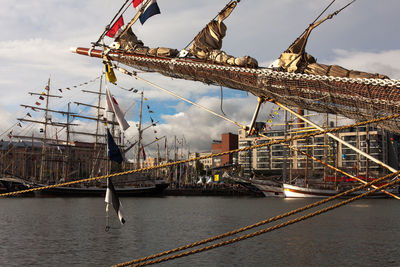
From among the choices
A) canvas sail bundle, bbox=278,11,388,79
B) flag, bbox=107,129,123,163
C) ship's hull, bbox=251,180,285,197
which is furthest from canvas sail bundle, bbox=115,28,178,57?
ship's hull, bbox=251,180,285,197

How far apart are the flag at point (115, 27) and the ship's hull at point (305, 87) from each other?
153 centimetres

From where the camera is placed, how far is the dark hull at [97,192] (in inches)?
2943

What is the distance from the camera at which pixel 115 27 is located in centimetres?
1155

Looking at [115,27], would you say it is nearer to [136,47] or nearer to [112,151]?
[136,47]

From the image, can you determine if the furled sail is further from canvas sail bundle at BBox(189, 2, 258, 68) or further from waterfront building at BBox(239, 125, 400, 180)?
waterfront building at BBox(239, 125, 400, 180)

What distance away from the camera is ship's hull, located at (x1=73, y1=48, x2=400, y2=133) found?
741 cm

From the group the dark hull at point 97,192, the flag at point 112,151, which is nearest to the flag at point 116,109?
the flag at point 112,151

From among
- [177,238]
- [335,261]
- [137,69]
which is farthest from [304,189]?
[137,69]

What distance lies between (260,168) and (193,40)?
138m

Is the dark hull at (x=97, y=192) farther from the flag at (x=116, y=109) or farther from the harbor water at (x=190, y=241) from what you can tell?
the flag at (x=116, y=109)

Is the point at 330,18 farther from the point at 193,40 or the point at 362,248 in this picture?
the point at 362,248

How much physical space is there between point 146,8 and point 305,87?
4934 millimetres

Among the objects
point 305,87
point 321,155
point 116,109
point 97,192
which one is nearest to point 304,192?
point 97,192

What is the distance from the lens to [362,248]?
1961 centimetres
